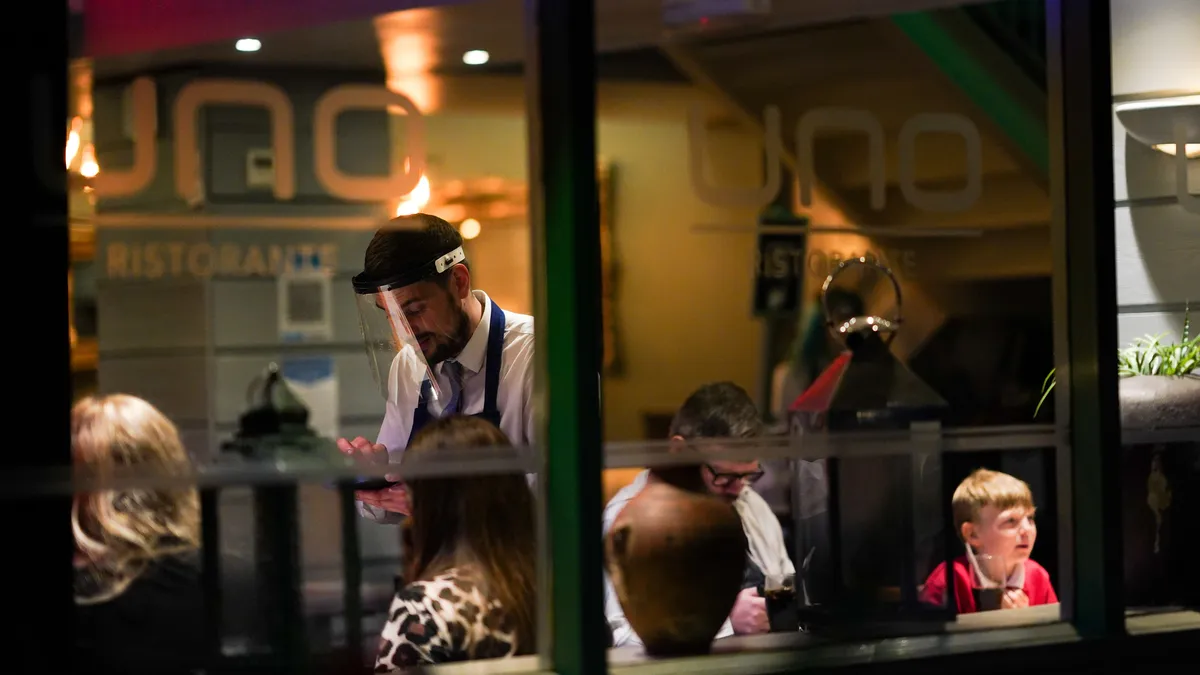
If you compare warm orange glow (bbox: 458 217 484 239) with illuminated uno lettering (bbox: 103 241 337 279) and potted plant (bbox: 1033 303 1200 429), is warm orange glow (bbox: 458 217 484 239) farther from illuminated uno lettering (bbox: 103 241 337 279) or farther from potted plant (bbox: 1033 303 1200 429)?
potted plant (bbox: 1033 303 1200 429)

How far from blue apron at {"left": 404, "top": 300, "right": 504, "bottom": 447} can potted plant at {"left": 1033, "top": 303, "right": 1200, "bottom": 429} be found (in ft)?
4.14

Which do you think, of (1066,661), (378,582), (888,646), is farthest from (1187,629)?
(378,582)

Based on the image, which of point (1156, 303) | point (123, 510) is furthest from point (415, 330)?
point (1156, 303)

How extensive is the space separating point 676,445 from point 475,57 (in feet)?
4.16

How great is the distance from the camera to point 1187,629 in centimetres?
301

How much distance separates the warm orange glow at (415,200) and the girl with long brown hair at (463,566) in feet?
1.46

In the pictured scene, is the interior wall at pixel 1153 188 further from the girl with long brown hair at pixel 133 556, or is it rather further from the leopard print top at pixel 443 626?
the girl with long brown hair at pixel 133 556

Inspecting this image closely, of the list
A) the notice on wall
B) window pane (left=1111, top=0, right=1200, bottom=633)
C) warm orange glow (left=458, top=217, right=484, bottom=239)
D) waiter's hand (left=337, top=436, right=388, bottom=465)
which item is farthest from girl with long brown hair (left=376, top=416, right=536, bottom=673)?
warm orange glow (left=458, top=217, right=484, bottom=239)

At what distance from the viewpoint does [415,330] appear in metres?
3.30

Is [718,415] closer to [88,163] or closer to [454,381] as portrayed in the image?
[454,381]

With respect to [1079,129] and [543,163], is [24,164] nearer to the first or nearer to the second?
[543,163]

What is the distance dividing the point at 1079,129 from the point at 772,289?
1.11 m

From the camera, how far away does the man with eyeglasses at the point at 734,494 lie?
8.80 ft

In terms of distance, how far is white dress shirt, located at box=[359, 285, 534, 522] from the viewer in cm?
306
